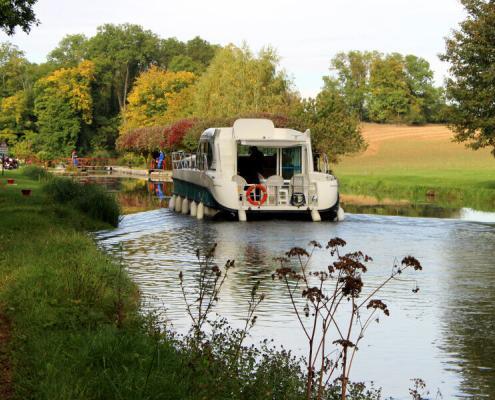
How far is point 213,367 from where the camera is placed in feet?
28.8

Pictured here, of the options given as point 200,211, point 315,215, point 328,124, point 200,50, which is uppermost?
point 200,50

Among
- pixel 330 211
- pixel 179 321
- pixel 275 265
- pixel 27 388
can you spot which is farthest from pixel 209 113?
pixel 27 388

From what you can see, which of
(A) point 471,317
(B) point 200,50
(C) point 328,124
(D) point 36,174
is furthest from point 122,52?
(A) point 471,317

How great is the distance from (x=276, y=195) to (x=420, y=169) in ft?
167

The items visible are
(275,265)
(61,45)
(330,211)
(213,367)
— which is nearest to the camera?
(213,367)

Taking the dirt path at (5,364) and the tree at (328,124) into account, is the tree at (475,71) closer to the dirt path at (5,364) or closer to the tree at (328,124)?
the tree at (328,124)

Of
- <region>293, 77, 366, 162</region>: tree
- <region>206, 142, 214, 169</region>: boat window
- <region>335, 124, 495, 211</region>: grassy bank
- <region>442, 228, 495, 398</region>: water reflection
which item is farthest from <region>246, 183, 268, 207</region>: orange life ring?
<region>293, 77, 366, 162</region>: tree

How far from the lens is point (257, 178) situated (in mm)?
32438

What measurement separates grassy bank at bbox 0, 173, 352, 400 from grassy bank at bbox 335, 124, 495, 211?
29.8m

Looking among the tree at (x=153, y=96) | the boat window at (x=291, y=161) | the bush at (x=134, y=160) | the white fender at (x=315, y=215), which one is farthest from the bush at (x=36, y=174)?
the tree at (x=153, y=96)

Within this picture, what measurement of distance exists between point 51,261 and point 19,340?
4766mm

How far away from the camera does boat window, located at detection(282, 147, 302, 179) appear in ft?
107

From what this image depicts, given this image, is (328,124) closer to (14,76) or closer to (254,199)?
(254,199)

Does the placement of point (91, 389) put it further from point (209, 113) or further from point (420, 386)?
point (209, 113)
